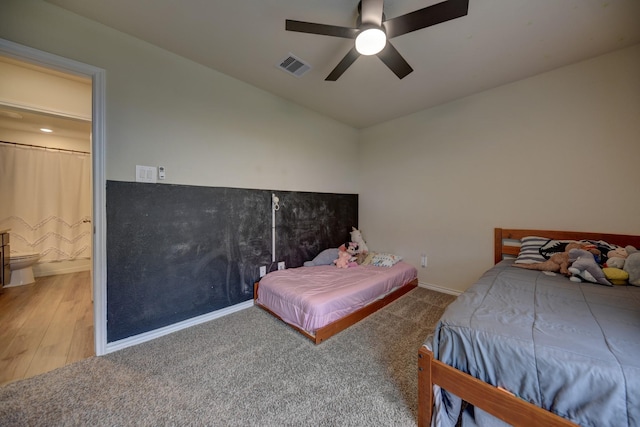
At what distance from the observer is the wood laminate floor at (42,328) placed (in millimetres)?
1696

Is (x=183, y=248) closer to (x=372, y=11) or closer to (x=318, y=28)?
(x=318, y=28)

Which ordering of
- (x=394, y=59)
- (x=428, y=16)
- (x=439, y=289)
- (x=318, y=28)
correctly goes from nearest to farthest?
1. (x=428, y=16)
2. (x=318, y=28)
3. (x=394, y=59)
4. (x=439, y=289)

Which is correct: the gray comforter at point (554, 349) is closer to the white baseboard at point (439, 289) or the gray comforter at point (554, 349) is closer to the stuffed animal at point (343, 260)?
the white baseboard at point (439, 289)

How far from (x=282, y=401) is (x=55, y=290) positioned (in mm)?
3843

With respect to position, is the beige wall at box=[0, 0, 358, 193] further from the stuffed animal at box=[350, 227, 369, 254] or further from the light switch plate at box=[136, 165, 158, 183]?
the stuffed animal at box=[350, 227, 369, 254]

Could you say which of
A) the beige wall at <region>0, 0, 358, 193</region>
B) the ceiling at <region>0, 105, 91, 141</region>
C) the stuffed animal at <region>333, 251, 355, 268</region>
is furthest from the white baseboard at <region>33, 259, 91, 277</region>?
the stuffed animal at <region>333, 251, 355, 268</region>

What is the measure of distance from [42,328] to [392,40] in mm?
4188

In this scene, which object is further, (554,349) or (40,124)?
(40,124)

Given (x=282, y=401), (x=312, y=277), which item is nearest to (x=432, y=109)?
(x=312, y=277)

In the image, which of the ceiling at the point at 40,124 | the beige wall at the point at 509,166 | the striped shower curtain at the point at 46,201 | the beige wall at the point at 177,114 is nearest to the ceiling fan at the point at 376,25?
the beige wall at the point at 177,114

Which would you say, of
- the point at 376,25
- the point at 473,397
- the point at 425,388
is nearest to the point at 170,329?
the point at 425,388

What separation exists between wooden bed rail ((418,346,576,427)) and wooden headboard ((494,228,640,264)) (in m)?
2.15

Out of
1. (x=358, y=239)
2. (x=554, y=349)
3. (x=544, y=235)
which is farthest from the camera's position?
(x=358, y=239)

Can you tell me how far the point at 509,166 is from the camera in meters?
Answer: 2.61
